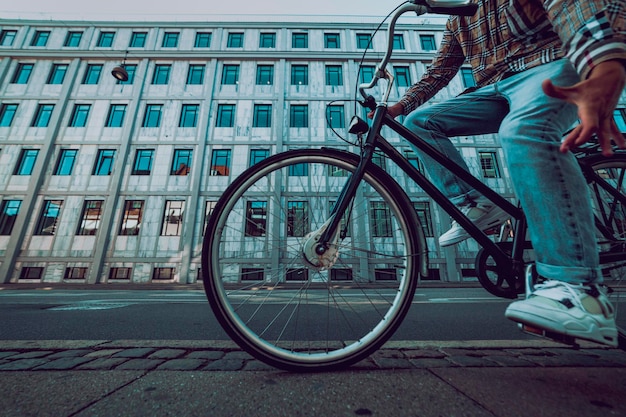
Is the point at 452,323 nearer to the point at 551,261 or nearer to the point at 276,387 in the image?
the point at 551,261

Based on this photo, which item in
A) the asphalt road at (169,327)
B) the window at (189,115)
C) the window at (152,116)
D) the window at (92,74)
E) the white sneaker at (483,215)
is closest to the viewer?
the white sneaker at (483,215)

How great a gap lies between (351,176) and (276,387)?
2.93ft

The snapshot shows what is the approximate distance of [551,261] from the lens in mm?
979

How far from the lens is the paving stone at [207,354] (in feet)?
4.23

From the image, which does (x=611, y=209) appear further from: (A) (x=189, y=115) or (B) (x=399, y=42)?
(B) (x=399, y=42)

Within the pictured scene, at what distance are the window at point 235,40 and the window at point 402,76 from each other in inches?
418

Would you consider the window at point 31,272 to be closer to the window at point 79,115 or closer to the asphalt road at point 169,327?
the window at point 79,115

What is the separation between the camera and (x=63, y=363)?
1.21 m

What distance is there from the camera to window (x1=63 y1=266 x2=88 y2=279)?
557 inches

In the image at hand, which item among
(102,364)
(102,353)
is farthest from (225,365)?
(102,353)

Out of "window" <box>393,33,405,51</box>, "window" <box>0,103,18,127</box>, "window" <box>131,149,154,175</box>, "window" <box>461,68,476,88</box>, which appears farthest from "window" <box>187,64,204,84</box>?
"window" <box>461,68,476,88</box>

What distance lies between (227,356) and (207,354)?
0.11 metres

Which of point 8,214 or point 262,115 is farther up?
point 262,115

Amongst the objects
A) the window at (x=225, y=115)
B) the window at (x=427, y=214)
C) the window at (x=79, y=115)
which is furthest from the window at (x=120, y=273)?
the window at (x=427, y=214)
